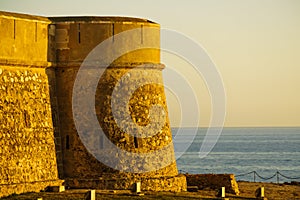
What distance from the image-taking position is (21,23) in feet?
109

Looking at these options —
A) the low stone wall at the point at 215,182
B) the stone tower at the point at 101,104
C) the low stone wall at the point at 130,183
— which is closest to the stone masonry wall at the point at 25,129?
the stone tower at the point at 101,104

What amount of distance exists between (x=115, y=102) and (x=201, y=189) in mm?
5959

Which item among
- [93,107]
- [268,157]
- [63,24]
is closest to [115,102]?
[93,107]

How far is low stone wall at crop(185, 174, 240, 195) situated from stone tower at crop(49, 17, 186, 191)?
165 inches

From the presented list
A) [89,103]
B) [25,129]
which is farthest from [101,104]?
[25,129]

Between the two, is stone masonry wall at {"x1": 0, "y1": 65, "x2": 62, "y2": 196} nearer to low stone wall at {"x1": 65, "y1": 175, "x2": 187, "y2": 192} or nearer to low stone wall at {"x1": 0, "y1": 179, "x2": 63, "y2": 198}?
low stone wall at {"x1": 0, "y1": 179, "x2": 63, "y2": 198}

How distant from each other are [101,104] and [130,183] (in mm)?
2967

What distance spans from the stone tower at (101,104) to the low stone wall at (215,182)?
165 inches

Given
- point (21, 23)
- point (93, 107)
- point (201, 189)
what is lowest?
point (201, 189)

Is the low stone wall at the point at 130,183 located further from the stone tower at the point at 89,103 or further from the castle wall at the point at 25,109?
the castle wall at the point at 25,109

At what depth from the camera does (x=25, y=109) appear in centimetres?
3331

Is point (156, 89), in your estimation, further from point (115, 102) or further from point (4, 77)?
point (4, 77)

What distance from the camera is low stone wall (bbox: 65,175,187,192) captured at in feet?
113

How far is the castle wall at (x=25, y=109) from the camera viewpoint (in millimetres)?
32438
